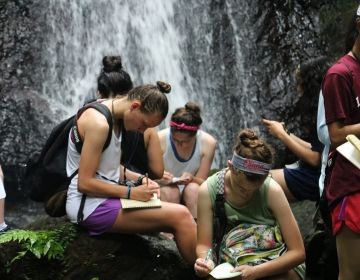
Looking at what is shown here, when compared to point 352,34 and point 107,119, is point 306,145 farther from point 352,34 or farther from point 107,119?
point 107,119

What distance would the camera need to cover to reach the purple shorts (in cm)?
384

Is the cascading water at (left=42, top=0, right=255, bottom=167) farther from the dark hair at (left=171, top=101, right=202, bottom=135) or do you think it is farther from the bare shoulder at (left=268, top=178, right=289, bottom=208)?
the bare shoulder at (left=268, top=178, right=289, bottom=208)

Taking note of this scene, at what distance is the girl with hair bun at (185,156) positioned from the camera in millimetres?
5090

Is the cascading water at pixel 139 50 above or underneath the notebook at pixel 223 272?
above

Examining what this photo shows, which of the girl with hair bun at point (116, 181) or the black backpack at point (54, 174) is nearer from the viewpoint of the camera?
the girl with hair bun at point (116, 181)

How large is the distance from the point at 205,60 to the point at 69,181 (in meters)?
6.34

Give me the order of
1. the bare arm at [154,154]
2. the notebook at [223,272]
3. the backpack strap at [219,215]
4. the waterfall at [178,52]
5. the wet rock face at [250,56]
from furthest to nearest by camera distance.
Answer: the waterfall at [178,52], the wet rock face at [250,56], the bare arm at [154,154], the backpack strap at [219,215], the notebook at [223,272]

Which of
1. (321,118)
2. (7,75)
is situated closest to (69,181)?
(321,118)

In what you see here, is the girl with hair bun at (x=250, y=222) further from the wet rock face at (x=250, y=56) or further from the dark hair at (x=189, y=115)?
the wet rock face at (x=250, y=56)

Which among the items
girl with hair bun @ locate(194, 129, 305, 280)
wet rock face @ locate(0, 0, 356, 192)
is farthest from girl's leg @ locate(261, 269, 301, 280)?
wet rock face @ locate(0, 0, 356, 192)

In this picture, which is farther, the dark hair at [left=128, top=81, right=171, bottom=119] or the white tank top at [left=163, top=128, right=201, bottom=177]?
the white tank top at [left=163, top=128, right=201, bottom=177]

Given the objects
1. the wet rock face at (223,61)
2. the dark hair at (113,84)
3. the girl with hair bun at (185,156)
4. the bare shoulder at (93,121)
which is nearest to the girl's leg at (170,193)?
the girl with hair bun at (185,156)

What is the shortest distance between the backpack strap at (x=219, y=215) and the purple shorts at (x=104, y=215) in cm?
66

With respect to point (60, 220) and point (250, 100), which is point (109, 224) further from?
point (250, 100)
